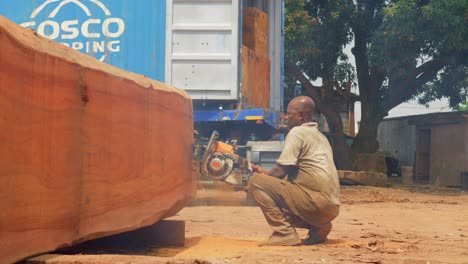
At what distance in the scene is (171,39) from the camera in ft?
33.9

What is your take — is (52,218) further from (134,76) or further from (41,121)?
(134,76)

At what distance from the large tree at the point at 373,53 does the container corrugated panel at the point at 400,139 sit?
146 inches

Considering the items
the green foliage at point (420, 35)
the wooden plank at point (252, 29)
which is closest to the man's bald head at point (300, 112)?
the wooden plank at point (252, 29)

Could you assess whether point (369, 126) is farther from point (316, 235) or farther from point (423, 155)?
point (316, 235)

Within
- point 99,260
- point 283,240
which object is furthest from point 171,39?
point 99,260

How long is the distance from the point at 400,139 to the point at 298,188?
21.9m

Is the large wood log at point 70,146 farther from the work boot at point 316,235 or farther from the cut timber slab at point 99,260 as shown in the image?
the work boot at point 316,235

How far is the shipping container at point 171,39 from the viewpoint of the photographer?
10266 millimetres

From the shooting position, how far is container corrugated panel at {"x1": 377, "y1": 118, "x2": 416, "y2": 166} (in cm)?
2617

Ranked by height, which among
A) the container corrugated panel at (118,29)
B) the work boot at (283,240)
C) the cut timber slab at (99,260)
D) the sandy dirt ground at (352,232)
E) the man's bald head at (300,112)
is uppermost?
the container corrugated panel at (118,29)

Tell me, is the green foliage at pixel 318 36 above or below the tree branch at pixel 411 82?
above

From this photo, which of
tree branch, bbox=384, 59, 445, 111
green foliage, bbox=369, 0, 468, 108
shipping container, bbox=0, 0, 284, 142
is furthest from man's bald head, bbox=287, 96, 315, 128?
tree branch, bbox=384, 59, 445, 111

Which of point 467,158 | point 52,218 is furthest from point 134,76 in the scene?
point 467,158

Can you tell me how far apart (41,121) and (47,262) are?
2.11 feet
